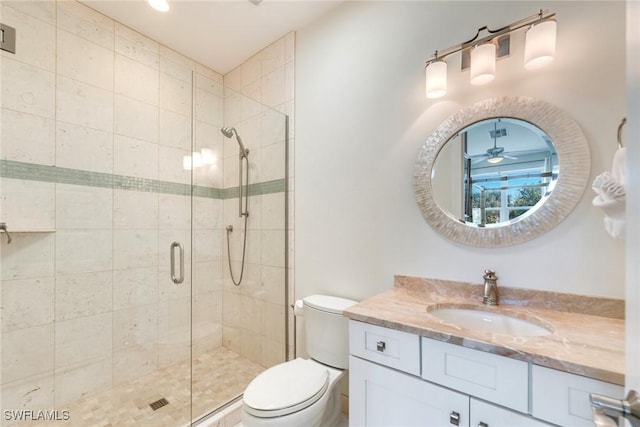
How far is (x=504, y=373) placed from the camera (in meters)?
0.83

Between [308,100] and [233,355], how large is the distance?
209cm

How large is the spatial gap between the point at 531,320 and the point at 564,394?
39 cm

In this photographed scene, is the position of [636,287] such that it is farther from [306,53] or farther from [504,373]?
[306,53]

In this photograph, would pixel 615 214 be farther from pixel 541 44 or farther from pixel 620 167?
pixel 541 44

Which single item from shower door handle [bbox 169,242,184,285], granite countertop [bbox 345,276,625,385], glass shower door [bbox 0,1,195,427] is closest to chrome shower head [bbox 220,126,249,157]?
glass shower door [bbox 0,1,195,427]

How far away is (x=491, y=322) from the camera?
118 centimetres

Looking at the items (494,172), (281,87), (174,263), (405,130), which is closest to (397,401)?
(494,172)

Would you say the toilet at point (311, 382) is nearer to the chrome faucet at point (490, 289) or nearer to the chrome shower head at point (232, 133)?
the chrome faucet at point (490, 289)

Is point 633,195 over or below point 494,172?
below

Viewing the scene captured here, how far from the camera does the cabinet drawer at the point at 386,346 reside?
3.31 feet

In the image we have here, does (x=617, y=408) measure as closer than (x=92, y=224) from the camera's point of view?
Yes

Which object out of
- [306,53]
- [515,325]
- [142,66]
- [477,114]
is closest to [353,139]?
[477,114]

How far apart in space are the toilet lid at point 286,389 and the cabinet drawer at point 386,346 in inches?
14.0

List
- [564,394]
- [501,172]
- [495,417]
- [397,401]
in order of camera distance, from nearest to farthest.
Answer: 1. [564,394]
2. [495,417]
3. [397,401]
4. [501,172]
